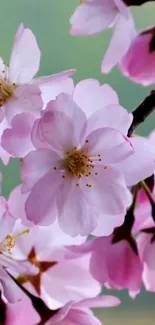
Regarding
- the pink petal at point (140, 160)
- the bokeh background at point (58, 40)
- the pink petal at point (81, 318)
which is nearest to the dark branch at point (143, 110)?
the pink petal at point (140, 160)

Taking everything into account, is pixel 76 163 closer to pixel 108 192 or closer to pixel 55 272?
pixel 108 192

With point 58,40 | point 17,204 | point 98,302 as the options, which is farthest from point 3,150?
point 58,40

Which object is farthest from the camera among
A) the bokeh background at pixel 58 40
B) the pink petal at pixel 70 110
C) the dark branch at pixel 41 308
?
the bokeh background at pixel 58 40

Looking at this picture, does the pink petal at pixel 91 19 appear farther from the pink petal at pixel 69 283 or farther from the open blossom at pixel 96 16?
the pink petal at pixel 69 283

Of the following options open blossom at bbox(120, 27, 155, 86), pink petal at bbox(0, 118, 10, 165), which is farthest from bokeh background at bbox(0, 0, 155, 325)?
pink petal at bbox(0, 118, 10, 165)

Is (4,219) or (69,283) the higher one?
(4,219)

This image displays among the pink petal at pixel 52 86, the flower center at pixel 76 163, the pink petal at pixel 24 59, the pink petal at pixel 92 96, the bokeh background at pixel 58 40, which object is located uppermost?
the pink petal at pixel 24 59
